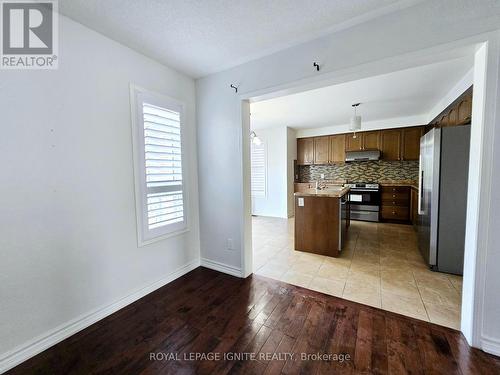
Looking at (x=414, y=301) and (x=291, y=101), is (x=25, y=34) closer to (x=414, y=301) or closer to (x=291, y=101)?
(x=291, y=101)

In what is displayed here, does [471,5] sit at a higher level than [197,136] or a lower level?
higher

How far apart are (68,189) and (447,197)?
154 inches

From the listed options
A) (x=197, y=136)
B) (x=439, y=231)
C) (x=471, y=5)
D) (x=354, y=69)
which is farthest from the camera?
(x=197, y=136)

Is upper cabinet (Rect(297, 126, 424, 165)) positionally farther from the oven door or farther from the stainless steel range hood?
the oven door

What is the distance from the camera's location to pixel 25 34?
147 cm

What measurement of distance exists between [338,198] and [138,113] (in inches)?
109

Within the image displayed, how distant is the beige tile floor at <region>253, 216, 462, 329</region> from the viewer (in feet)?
6.50

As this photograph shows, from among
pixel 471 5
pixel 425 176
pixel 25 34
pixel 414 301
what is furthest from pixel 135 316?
pixel 425 176

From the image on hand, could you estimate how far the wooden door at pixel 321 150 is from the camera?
5773 millimetres

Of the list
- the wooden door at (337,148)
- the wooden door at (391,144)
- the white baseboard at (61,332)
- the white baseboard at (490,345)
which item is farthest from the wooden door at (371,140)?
the white baseboard at (61,332)

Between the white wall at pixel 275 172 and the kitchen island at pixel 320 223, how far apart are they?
2.40 m

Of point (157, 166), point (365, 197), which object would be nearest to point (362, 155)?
point (365, 197)

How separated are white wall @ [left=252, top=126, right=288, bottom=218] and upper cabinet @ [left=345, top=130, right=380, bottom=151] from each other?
1.70 metres

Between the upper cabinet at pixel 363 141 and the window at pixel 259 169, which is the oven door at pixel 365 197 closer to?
the upper cabinet at pixel 363 141
